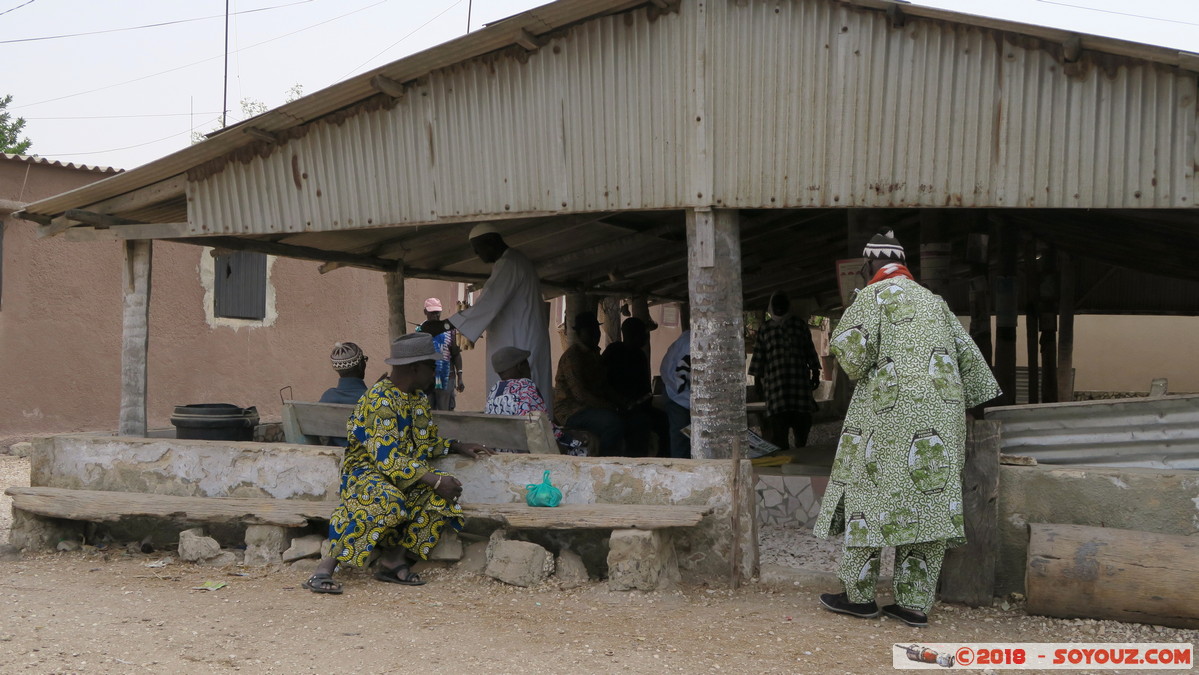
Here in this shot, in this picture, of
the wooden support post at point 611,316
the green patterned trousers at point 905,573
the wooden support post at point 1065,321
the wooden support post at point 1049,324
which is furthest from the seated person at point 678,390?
the wooden support post at point 1065,321

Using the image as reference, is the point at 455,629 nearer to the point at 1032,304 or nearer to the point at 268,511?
the point at 268,511

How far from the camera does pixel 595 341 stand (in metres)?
8.08

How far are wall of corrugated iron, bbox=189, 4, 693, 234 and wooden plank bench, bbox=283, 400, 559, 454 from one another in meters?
1.19

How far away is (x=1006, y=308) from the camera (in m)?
9.20

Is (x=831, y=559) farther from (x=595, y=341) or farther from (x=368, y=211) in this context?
(x=368, y=211)

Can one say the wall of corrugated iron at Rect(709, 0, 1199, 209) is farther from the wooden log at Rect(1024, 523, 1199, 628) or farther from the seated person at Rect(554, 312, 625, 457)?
the seated person at Rect(554, 312, 625, 457)

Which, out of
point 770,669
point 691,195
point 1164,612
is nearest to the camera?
point 770,669

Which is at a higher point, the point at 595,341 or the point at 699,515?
the point at 595,341

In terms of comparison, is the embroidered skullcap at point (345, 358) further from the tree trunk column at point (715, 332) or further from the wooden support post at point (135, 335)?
the tree trunk column at point (715, 332)

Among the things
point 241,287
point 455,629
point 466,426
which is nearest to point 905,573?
point 455,629

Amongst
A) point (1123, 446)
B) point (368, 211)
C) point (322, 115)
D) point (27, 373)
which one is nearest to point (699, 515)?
point (1123, 446)

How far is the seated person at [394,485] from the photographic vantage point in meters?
5.27

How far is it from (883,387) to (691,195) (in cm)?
156

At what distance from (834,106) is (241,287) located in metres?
10.4
